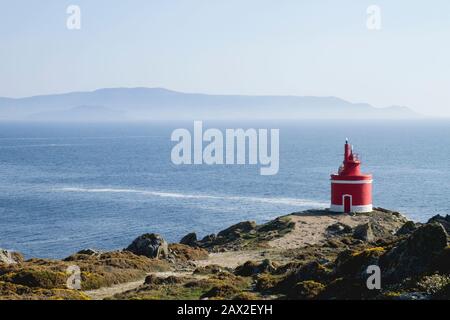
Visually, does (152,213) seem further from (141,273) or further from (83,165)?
(83,165)

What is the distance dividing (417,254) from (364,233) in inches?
694

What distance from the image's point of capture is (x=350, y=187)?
44.9 m

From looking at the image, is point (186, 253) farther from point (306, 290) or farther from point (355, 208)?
point (306, 290)

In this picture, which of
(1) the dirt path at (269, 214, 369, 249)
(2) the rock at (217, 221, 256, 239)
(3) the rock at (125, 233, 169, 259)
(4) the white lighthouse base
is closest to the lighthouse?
(4) the white lighthouse base

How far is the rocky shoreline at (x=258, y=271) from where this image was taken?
2038 centimetres

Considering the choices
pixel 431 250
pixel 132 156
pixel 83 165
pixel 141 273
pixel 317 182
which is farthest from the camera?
pixel 132 156

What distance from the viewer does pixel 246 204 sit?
74312 mm

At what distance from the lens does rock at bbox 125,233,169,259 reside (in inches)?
1342

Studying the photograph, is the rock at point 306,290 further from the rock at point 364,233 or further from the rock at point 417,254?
the rock at point 364,233

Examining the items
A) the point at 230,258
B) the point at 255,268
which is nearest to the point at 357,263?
the point at 255,268

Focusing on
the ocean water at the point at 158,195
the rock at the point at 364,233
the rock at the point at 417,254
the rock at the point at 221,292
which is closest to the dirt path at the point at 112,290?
the rock at the point at 221,292

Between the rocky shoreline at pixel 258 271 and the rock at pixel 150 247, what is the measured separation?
0.05 meters
